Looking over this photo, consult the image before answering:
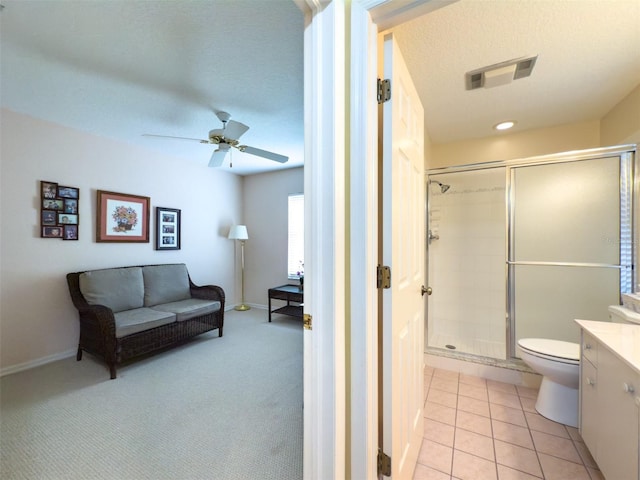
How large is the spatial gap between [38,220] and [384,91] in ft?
11.1

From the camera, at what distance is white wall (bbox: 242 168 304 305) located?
176 inches

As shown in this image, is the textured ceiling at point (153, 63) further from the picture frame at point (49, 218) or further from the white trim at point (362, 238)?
the picture frame at point (49, 218)

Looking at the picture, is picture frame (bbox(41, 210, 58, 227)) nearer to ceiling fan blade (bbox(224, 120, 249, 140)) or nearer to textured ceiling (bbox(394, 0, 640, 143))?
ceiling fan blade (bbox(224, 120, 249, 140))

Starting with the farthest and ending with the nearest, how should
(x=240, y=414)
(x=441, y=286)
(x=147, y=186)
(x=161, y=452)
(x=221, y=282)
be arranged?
(x=221, y=282) < (x=147, y=186) < (x=441, y=286) < (x=240, y=414) < (x=161, y=452)

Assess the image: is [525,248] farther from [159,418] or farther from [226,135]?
[159,418]

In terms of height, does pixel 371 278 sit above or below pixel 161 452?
above

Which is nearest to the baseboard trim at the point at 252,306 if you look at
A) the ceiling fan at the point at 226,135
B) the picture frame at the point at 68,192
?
the picture frame at the point at 68,192

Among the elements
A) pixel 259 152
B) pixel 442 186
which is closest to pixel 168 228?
pixel 259 152

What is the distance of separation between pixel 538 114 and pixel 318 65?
234 cm

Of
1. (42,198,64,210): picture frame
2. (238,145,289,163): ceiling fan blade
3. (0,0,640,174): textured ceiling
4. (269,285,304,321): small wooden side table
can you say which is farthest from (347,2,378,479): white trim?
(42,198,64,210): picture frame

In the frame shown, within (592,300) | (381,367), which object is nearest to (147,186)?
(381,367)

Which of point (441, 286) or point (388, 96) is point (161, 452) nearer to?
point (388, 96)

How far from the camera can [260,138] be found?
3096 mm

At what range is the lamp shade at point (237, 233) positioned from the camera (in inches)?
173
